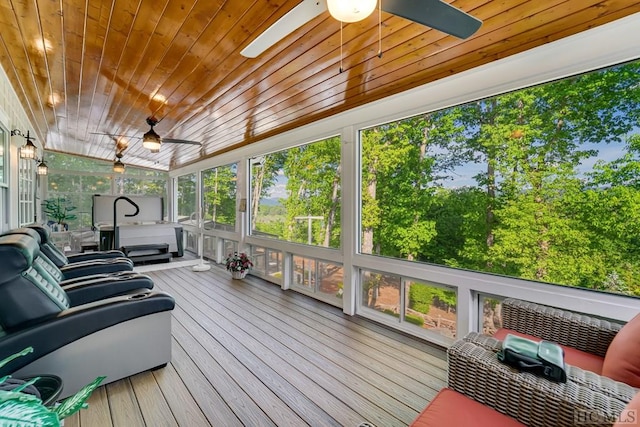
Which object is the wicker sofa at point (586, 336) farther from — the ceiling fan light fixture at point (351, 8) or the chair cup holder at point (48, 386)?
the chair cup holder at point (48, 386)

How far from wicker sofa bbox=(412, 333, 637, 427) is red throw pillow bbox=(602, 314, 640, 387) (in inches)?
7.3

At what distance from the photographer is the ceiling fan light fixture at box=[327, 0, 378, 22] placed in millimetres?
1056

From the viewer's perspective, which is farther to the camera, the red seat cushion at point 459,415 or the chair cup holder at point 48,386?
the chair cup holder at point 48,386

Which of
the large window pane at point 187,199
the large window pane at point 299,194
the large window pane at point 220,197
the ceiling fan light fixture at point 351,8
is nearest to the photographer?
the ceiling fan light fixture at point 351,8

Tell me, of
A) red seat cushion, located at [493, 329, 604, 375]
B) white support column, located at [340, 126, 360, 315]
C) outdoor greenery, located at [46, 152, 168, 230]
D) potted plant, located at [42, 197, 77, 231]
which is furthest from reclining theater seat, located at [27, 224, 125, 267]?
outdoor greenery, located at [46, 152, 168, 230]

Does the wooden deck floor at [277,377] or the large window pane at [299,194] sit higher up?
the large window pane at [299,194]

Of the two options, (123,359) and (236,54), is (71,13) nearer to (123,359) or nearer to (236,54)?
(236,54)

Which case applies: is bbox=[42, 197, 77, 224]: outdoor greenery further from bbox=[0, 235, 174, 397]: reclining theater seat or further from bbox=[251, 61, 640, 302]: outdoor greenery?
Result: bbox=[251, 61, 640, 302]: outdoor greenery

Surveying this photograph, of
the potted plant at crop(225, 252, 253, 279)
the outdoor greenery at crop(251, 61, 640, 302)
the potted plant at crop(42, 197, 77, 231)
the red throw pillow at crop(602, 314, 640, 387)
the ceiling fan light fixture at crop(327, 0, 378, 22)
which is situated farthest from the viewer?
the potted plant at crop(42, 197, 77, 231)

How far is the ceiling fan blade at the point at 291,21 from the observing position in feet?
4.06

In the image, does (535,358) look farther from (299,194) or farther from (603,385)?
(299,194)

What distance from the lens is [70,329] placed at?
1.88 meters

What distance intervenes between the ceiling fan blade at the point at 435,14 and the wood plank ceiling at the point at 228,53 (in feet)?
1.59

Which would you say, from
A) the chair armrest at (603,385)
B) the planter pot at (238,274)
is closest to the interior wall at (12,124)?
the planter pot at (238,274)
